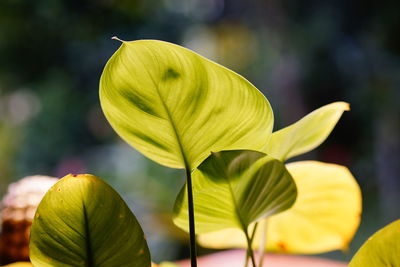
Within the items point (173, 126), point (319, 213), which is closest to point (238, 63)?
point (319, 213)

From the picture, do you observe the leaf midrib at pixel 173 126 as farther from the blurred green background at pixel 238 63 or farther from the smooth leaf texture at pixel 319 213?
the blurred green background at pixel 238 63

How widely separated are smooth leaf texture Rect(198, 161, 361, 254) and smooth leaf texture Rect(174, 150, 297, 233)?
81 millimetres

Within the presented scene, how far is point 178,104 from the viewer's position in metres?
0.20

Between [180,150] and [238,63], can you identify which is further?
[238,63]

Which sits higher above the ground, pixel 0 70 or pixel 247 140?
pixel 247 140

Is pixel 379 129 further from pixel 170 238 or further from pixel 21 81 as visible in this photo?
pixel 21 81

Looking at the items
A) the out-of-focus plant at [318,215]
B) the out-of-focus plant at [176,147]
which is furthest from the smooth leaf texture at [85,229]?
the out-of-focus plant at [318,215]

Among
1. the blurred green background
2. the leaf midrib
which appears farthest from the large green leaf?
the blurred green background

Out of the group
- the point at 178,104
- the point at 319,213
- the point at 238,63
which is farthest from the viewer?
the point at 238,63

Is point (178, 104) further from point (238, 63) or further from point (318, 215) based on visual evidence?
point (238, 63)

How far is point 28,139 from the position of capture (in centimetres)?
264

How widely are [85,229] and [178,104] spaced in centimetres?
6

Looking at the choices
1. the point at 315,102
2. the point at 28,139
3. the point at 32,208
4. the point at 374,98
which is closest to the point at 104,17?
the point at 28,139

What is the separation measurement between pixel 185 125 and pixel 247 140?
0.09 ft
